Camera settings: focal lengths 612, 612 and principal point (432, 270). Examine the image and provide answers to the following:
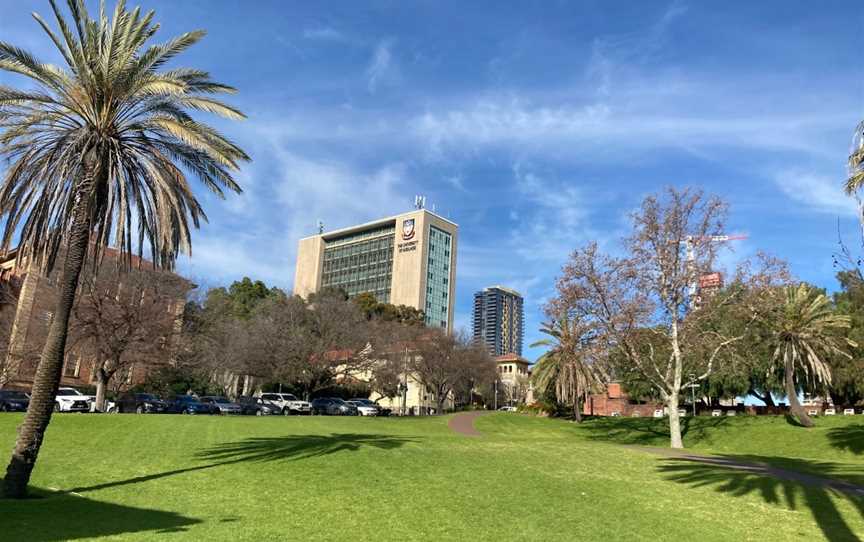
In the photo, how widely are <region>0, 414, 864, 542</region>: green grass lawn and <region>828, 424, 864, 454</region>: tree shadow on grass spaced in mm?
18276

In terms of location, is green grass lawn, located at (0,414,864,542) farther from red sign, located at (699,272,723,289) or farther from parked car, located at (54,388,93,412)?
parked car, located at (54,388,93,412)

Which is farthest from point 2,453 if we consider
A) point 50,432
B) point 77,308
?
point 77,308

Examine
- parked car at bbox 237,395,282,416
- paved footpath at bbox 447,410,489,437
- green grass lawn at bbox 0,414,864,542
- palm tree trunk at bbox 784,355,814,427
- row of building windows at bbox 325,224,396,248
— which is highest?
row of building windows at bbox 325,224,396,248

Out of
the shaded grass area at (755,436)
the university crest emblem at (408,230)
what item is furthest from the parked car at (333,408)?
the university crest emblem at (408,230)

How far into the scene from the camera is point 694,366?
41844 millimetres

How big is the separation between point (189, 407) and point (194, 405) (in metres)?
0.38

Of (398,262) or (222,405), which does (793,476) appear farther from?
(398,262)

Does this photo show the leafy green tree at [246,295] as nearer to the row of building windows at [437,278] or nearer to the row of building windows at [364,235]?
the row of building windows at [437,278]

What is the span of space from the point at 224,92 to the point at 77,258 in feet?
20.3

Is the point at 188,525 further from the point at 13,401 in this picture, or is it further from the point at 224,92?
the point at 13,401

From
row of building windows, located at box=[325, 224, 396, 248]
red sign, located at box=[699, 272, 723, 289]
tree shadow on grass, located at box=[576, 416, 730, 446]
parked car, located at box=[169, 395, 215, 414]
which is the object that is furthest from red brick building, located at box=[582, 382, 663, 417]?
row of building windows, located at box=[325, 224, 396, 248]

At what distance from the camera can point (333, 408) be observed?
193 ft

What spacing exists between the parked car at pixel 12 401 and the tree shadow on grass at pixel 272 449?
23.2m

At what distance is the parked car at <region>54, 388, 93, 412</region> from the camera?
41456mm
